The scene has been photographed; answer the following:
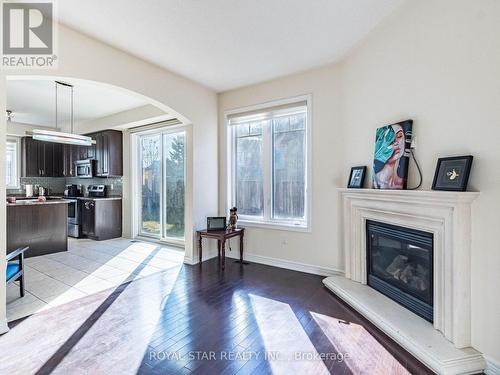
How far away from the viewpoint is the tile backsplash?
6.36m

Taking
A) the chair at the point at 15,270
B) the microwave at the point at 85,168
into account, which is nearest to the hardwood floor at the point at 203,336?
the chair at the point at 15,270

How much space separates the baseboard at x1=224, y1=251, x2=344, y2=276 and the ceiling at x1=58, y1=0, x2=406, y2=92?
2.82 meters

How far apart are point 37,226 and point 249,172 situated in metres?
3.94

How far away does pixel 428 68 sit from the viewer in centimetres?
223

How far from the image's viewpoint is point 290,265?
3.89 m

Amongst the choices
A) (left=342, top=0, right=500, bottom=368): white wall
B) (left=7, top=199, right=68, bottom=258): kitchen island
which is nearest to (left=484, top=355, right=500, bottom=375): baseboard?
(left=342, top=0, right=500, bottom=368): white wall

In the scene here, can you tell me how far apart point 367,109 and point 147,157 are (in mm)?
4736

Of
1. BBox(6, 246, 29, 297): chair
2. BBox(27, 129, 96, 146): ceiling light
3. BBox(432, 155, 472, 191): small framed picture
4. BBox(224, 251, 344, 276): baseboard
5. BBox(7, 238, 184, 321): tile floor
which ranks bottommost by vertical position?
BBox(7, 238, 184, 321): tile floor

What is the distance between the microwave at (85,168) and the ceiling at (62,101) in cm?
105

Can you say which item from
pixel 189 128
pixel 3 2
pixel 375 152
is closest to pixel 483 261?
pixel 375 152

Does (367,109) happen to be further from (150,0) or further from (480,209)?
(150,0)

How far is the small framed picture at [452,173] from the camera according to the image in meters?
1.86

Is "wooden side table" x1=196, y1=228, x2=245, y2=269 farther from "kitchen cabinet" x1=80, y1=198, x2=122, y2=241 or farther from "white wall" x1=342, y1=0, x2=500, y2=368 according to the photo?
"kitchen cabinet" x1=80, y1=198, x2=122, y2=241

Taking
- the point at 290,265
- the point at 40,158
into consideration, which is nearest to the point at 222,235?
the point at 290,265
